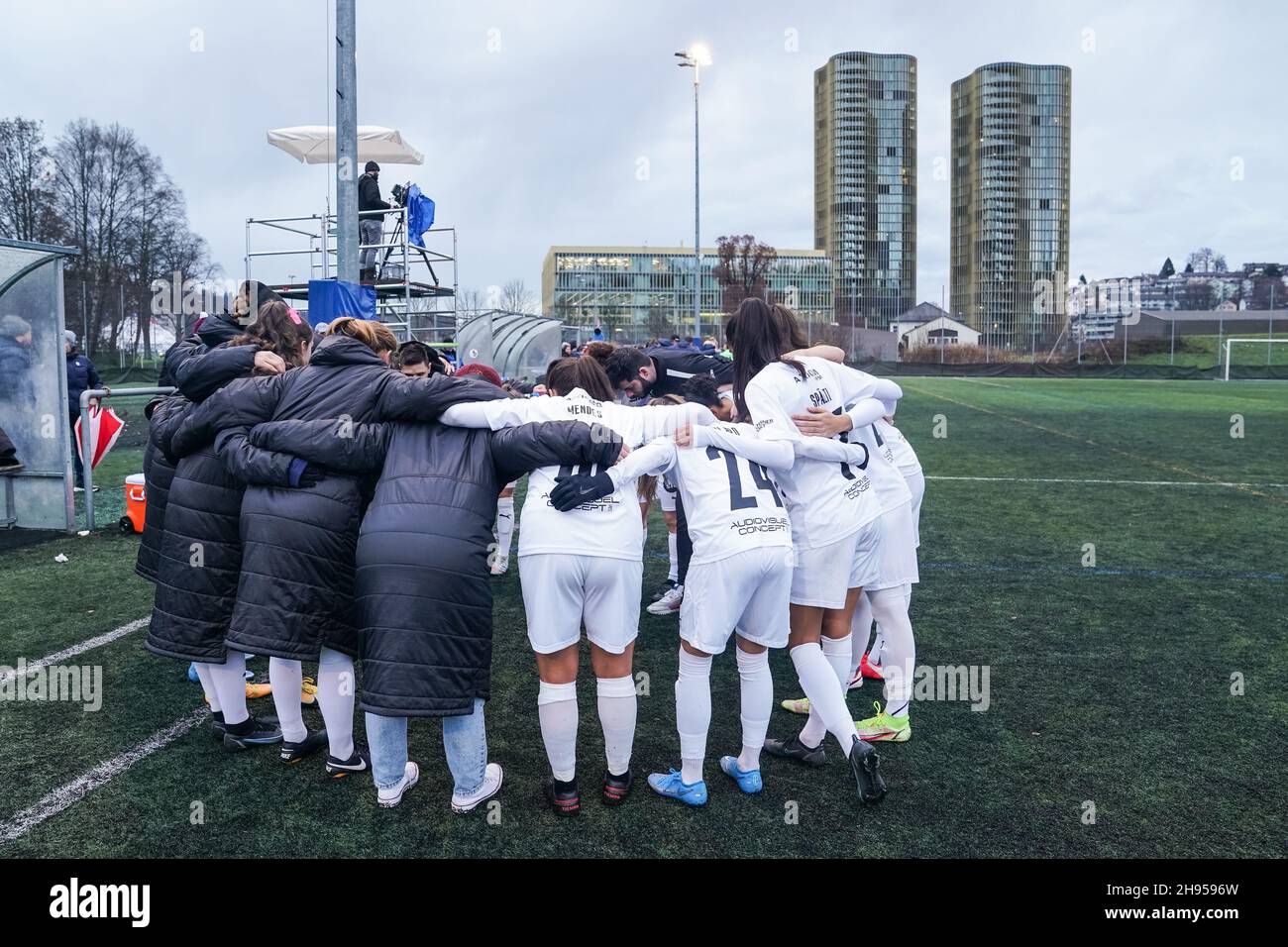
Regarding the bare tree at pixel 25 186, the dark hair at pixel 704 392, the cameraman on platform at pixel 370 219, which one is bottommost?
the dark hair at pixel 704 392

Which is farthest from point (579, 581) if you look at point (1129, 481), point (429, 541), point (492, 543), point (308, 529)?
point (1129, 481)

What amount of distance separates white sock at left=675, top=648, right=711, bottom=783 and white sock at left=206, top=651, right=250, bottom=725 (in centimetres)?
199

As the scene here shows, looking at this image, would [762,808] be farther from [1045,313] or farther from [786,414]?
[1045,313]

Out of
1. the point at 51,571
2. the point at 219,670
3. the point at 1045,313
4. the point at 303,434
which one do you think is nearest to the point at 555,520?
the point at 303,434

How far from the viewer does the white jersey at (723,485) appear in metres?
3.36

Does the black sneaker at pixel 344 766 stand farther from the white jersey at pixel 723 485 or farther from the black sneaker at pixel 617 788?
the white jersey at pixel 723 485

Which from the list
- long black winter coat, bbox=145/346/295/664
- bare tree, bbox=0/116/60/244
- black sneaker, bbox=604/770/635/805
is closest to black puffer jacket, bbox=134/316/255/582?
long black winter coat, bbox=145/346/295/664

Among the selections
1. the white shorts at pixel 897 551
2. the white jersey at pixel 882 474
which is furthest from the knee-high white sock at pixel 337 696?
the white jersey at pixel 882 474

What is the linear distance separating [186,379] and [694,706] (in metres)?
2.66

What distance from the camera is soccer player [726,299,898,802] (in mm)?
3615

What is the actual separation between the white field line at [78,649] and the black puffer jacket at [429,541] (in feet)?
9.20
